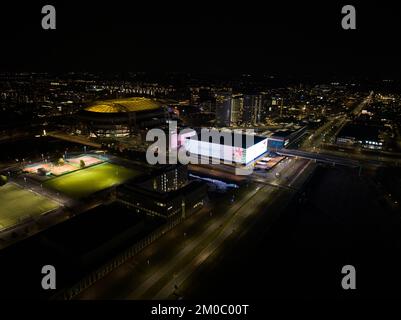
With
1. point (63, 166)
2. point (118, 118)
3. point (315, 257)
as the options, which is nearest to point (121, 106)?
point (118, 118)


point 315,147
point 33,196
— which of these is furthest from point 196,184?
point 315,147

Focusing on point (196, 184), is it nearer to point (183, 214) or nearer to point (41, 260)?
point (183, 214)

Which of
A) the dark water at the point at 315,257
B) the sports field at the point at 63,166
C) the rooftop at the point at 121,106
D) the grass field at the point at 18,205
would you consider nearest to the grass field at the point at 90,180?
the sports field at the point at 63,166

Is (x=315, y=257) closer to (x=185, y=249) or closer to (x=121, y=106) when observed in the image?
(x=185, y=249)

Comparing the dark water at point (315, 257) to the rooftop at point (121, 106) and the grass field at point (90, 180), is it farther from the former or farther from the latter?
the rooftop at point (121, 106)

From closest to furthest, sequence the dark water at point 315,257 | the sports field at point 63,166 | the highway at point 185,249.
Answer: the highway at point 185,249 < the dark water at point 315,257 < the sports field at point 63,166

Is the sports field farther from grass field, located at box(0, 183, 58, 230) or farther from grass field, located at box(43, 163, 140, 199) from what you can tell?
grass field, located at box(0, 183, 58, 230)
